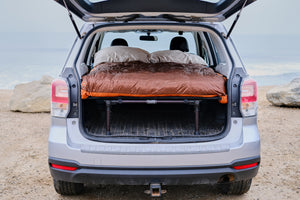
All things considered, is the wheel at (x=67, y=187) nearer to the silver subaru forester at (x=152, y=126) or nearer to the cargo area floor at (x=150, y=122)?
the silver subaru forester at (x=152, y=126)

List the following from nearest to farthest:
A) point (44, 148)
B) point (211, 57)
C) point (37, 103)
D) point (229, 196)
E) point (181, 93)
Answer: point (181, 93) < point (229, 196) < point (211, 57) < point (44, 148) < point (37, 103)

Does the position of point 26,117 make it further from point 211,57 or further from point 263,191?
point 263,191

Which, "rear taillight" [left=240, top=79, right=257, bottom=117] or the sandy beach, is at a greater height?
"rear taillight" [left=240, top=79, right=257, bottom=117]

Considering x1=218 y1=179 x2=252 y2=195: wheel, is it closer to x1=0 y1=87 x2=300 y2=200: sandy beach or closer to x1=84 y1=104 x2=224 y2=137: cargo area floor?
x1=0 y1=87 x2=300 y2=200: sandy beach

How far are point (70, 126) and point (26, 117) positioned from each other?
546cm

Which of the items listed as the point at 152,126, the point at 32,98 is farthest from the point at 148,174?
the point at 32,98

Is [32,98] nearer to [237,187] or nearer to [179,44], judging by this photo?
[179,44]

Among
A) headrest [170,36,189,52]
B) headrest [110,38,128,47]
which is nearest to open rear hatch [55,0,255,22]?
headrest [170,36,189,52]

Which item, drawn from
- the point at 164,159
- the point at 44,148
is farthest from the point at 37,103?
the point at 164,159

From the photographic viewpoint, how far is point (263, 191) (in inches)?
152

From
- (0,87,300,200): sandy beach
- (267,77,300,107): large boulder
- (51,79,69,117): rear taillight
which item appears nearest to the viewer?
(51,79,69,117): rear taillight

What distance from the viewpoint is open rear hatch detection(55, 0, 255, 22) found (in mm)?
3066

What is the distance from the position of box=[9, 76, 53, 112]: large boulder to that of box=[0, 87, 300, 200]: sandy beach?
0.91m

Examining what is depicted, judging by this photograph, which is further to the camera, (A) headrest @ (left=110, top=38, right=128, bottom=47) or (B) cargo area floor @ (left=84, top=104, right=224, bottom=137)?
(A) headrest @ (left=110, top=38, right=128, bottom=47)
